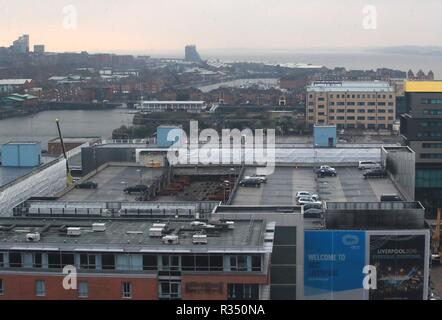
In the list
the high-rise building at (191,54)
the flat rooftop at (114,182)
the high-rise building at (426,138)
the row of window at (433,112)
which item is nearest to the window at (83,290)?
the flat rooftop at (114,182)

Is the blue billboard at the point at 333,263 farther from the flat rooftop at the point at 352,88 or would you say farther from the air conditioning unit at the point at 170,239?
the flat rooftop at the point at 352,88

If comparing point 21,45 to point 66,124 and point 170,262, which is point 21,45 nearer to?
point 66,124

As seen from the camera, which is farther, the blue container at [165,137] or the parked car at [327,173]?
the blue container at [165,137]

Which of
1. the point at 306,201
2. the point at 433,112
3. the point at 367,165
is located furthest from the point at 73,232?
the point at 433,112

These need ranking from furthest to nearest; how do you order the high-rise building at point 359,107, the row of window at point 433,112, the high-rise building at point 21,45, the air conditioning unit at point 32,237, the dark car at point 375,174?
the high-rise building at point 21,45 < the high-rise building at point 359,107 < the row of window at point 433,112 < the dark car at point 375,174 < the air conditioning unit at point 32,237

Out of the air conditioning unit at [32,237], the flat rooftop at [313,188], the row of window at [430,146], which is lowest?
the flat rooftop at [313,188]

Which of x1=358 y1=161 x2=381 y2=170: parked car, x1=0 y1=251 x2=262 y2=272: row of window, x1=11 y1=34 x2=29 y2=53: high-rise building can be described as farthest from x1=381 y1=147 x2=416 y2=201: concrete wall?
x1=11 y1=34 x2=29 y2=53: high-rise building

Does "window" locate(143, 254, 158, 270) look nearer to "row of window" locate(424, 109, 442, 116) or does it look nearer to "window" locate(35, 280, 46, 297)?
"window" locate(35, 280, 46, 297)
